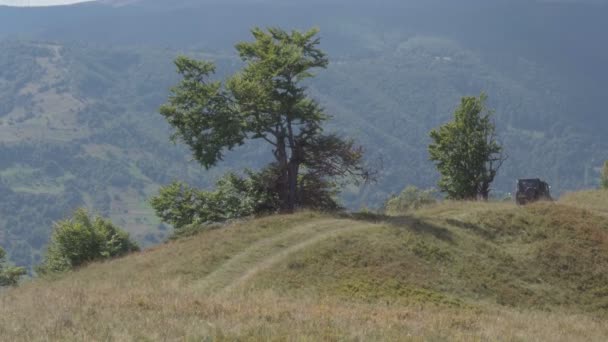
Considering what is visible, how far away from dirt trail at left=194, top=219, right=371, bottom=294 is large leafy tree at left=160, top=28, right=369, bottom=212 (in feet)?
38.6

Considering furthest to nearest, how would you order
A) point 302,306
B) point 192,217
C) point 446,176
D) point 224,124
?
point 446,176 → point 192,217 → point 224,124 → point 302,306

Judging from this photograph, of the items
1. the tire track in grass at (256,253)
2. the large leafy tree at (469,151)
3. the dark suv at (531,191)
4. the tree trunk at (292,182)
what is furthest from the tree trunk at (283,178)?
the large leafy tree at (469,151)

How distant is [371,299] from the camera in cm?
3031

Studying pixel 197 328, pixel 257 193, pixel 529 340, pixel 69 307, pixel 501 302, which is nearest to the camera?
pixel 197 328

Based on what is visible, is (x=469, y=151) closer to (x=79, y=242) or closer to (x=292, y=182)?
(x=292, y=182)

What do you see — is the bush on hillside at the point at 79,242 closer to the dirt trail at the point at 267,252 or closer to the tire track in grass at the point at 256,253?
the tire track in grass at the point at 256,253

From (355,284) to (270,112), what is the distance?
78.8 feet

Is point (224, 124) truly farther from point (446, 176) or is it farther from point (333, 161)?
point (446, 176)

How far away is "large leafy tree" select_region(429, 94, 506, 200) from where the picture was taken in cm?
6600

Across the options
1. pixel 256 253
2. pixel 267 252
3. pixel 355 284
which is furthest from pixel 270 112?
pixel 355 284

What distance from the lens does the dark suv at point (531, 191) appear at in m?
56.3

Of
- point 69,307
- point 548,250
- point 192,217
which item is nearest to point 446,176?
point 192,217

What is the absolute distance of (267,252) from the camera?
37219mm

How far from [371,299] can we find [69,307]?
13.0 meters
